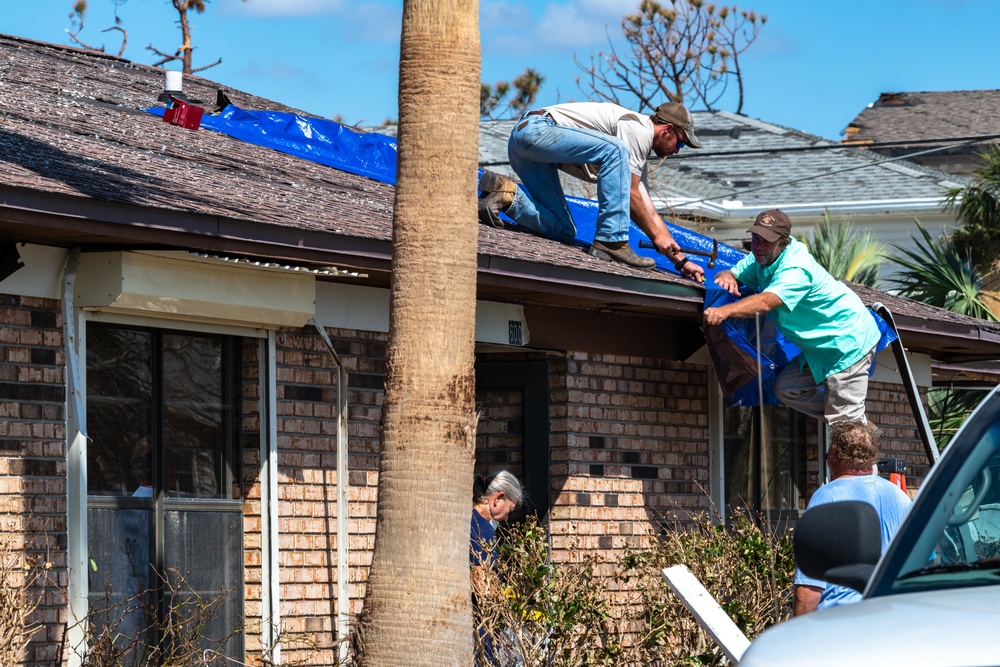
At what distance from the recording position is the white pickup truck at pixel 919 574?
121 inches

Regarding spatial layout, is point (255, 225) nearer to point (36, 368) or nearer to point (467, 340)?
point (36, 368)

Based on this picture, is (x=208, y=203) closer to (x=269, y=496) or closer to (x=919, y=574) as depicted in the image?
(x=269, y=496)

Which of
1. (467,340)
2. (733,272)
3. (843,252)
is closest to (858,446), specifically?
(467,340)

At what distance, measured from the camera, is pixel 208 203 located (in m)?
7.77

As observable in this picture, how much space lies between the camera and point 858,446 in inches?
256

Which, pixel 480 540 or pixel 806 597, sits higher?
pixel 480 540

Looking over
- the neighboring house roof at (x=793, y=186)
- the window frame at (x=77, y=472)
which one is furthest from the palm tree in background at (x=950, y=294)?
the window frame at (x=77, y=472)

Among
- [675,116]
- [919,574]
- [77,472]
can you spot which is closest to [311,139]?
[675,116]

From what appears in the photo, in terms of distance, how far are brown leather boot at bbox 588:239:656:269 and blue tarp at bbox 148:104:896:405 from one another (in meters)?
0.40

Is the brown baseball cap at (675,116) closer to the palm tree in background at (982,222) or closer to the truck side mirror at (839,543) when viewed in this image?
the truck side mirror at (839,543)

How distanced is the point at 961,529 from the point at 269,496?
201 inches

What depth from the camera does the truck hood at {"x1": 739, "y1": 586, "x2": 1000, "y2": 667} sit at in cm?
301

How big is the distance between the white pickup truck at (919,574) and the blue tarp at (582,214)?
235 inches

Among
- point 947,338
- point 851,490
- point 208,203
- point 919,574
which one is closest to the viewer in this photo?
point 919,574
